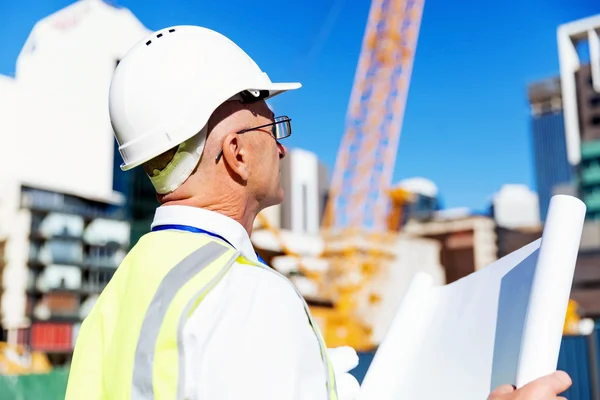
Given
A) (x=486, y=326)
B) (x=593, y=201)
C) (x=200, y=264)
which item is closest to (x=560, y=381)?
(x=486, y=326)

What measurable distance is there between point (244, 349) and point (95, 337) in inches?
13.4

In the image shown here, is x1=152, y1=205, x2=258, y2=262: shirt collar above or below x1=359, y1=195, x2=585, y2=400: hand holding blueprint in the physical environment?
above

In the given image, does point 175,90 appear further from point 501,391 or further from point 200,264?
point 501,391

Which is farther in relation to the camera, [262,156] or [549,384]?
[262,156]

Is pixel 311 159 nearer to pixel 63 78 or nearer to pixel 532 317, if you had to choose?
pixel 63 78

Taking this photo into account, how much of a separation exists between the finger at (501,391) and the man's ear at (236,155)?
18.9 inches

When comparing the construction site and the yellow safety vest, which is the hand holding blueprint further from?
the construction site

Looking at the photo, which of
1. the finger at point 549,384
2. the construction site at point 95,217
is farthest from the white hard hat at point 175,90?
the construction site at point 95,217

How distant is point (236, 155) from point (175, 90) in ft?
0.43

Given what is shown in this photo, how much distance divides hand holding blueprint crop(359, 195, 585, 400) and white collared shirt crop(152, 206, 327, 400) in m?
0.23

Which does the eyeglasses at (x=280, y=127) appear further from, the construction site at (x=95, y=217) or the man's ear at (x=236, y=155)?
the construction site at (x=95, y=217)

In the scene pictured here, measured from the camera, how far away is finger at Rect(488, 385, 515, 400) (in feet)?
2.74

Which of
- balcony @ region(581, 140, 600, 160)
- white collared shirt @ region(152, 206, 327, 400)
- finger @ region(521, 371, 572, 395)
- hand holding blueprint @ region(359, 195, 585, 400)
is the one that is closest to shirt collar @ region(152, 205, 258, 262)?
white collared shirt @ region(152, 206, 327, 400)

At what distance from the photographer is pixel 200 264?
0.95 m
